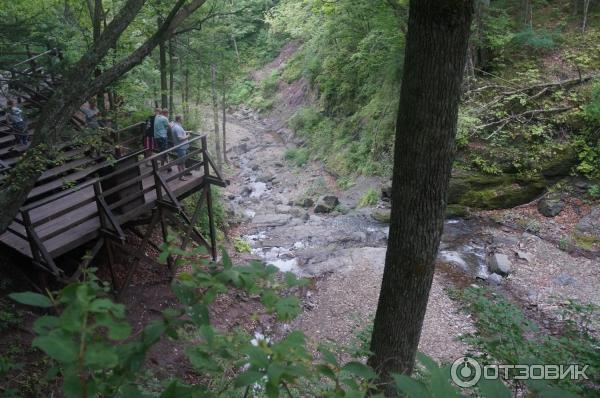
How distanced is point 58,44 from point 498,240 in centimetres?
1339

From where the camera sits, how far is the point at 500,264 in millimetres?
10703

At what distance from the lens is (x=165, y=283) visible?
31.3ft

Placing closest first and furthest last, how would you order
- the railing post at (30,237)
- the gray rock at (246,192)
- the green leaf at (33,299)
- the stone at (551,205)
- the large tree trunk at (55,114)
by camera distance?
the green leaf at (33,299) < the large tree trunk at (55,114) < the railing post at (30,237) < the stone at (551,205) < the gray rock at (246,192)

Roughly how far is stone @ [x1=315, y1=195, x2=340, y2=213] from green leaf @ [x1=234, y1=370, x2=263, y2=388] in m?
15.6

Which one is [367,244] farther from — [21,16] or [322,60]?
[322,60]

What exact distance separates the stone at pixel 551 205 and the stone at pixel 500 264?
2608 mm

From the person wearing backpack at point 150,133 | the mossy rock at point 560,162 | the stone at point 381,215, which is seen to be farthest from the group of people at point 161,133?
the mossy rock at point 560,162

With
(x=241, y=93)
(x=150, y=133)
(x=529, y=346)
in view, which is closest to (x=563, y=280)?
(x=529, y=346)

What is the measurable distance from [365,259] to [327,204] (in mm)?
5808

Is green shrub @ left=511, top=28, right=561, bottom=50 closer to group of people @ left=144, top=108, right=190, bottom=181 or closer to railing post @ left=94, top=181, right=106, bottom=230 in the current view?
group of people @ left=144, top=108, right=190, bottom=181

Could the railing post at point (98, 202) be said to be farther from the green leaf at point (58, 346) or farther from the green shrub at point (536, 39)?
the green shrub at point (536, 39)

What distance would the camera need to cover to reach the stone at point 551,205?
489 inches

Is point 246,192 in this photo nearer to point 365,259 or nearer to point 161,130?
point 365,259

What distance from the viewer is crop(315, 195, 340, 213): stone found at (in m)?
17.2
